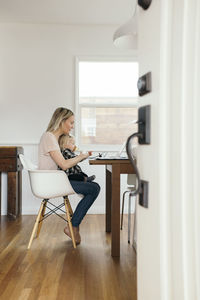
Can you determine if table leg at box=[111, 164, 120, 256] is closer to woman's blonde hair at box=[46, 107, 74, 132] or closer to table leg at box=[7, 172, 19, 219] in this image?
woman's blonde hair at box=[46, 107, 74, 132]

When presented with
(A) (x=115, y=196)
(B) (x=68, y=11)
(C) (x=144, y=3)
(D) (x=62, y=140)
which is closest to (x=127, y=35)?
(C) (x=144, y=3)

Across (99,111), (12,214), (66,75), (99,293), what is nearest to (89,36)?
(66,75)

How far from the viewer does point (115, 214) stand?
2.88m

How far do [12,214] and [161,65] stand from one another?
422cm

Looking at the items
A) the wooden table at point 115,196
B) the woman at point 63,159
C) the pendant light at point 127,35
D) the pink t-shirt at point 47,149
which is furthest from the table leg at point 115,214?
the pendant light at point 127,35

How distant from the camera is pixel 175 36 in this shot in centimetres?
66

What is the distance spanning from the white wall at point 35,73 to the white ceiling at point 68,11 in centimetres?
17

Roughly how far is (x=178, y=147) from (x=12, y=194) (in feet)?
13.8

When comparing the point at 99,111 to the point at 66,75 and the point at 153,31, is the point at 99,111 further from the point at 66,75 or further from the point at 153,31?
the point at 153,31

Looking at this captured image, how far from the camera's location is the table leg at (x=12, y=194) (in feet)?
15.1

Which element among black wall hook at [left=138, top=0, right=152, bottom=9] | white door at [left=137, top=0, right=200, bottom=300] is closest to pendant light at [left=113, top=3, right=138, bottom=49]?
black wall hook at [left=138, top=0, right=152, bottom=9]

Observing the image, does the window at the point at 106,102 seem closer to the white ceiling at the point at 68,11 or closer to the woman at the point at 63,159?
the white ceiling at the point at 68,11

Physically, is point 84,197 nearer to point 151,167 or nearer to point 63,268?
point 63,268

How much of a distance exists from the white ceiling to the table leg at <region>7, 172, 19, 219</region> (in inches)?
84.4
